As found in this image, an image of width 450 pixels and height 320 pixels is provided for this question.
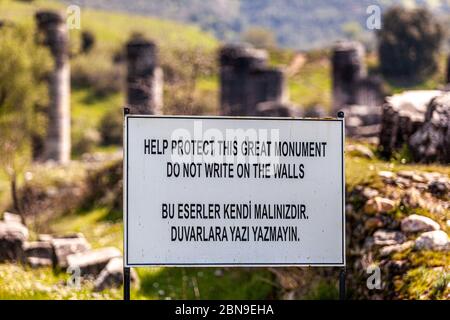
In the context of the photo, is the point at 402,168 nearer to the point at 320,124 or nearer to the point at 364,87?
the point at 320,124

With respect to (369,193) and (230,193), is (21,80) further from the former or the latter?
(230,193)

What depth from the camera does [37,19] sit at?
122 feet

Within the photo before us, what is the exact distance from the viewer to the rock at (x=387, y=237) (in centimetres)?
974

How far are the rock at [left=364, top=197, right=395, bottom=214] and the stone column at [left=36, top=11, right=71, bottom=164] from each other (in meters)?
27.4

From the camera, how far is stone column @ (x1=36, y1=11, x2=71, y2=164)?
120 feet

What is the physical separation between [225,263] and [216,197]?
0.53m

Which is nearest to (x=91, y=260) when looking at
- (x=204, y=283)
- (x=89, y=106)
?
(x=204, y=283)

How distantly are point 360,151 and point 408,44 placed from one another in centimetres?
6550

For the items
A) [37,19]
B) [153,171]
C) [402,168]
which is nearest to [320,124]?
[153,171]

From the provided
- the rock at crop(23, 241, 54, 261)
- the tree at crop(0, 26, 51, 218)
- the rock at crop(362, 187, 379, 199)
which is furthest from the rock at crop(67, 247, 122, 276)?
the tree at crop(0, 26, 51, 218)

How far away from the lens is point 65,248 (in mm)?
12820

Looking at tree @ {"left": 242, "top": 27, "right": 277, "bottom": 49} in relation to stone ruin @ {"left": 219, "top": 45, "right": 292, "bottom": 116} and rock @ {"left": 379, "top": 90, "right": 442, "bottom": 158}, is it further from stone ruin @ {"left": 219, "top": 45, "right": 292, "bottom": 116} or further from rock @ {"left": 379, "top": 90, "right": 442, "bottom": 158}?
rock @ {"left": 379, "top": 90, "right": 442, "bottom": 158}
